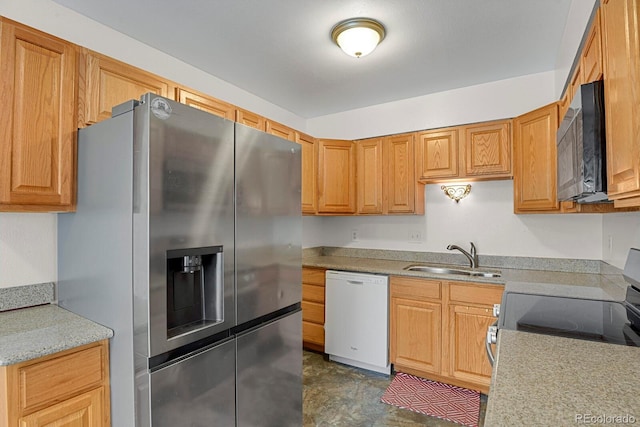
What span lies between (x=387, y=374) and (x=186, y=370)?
1.95 metres

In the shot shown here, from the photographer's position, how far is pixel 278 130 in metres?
2.80

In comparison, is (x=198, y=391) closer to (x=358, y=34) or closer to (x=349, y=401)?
(x=349, y=401)

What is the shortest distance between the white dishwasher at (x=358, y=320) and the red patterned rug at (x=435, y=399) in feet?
Answer: 0.77

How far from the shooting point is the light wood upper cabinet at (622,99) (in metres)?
0.81

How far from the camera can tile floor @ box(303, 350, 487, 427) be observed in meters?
2.13

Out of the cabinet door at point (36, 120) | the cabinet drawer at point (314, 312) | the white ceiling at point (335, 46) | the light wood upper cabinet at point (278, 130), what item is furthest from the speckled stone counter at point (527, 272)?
the cabinet door at point (36, 120)

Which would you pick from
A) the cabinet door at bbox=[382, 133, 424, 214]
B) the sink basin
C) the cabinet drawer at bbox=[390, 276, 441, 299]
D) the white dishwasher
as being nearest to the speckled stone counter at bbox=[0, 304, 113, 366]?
the white dishwasher

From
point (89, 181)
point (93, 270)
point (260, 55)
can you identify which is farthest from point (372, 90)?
point (93, 270)

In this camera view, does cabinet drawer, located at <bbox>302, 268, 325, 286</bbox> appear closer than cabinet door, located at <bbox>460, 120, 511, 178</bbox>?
No

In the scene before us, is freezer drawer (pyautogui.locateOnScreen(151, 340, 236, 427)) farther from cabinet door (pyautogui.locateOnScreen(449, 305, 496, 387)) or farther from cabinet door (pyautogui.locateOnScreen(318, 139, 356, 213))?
cabinet door (pyautogui.locateOnScreen(318, 139, 356, 213))

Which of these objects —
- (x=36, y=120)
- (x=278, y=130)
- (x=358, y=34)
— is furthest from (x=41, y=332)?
(x=358, y=34)

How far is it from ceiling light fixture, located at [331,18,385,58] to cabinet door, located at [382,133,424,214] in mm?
1186

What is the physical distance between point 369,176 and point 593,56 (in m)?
2.11

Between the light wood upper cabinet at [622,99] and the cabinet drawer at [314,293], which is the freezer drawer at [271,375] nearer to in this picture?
the cabinet drawer at [314,293]
